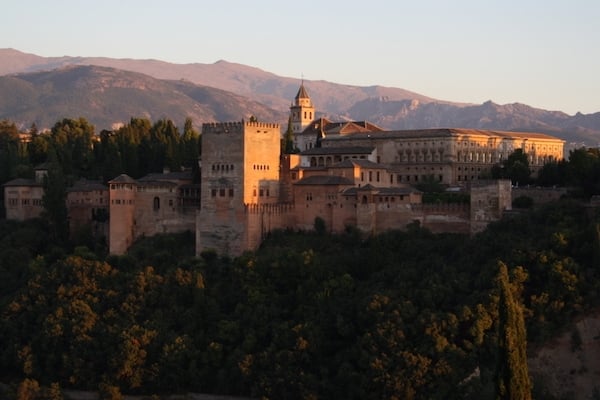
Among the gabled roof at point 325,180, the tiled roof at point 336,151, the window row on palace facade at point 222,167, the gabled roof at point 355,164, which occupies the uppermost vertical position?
the tiled roof at point 336,151

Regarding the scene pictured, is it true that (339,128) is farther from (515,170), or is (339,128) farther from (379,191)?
(379,191)

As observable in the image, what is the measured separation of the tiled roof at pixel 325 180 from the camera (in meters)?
38.4

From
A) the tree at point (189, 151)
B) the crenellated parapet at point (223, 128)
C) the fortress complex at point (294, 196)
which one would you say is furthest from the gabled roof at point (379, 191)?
the tree at point (189, 151)

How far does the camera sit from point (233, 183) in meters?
38.5

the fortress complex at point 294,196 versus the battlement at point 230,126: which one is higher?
the battlement at point 230,126

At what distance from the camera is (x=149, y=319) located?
35.9 metres

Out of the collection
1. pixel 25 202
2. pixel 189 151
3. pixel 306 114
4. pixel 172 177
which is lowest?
pixel 25 202

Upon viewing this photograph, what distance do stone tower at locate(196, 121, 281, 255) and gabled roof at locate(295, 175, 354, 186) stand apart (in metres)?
1.32

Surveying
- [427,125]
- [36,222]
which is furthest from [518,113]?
[36,222]

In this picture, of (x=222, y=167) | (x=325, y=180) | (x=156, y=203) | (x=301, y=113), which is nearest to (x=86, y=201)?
(x=156, y=203)

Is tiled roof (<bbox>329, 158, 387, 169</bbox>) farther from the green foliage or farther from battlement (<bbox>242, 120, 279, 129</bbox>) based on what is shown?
the green foliage

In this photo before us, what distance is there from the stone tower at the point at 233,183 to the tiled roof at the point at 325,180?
1302mm

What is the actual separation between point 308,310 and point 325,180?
6.10 m

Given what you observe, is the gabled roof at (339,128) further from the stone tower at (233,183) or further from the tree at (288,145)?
the stone tower at (233,183)
